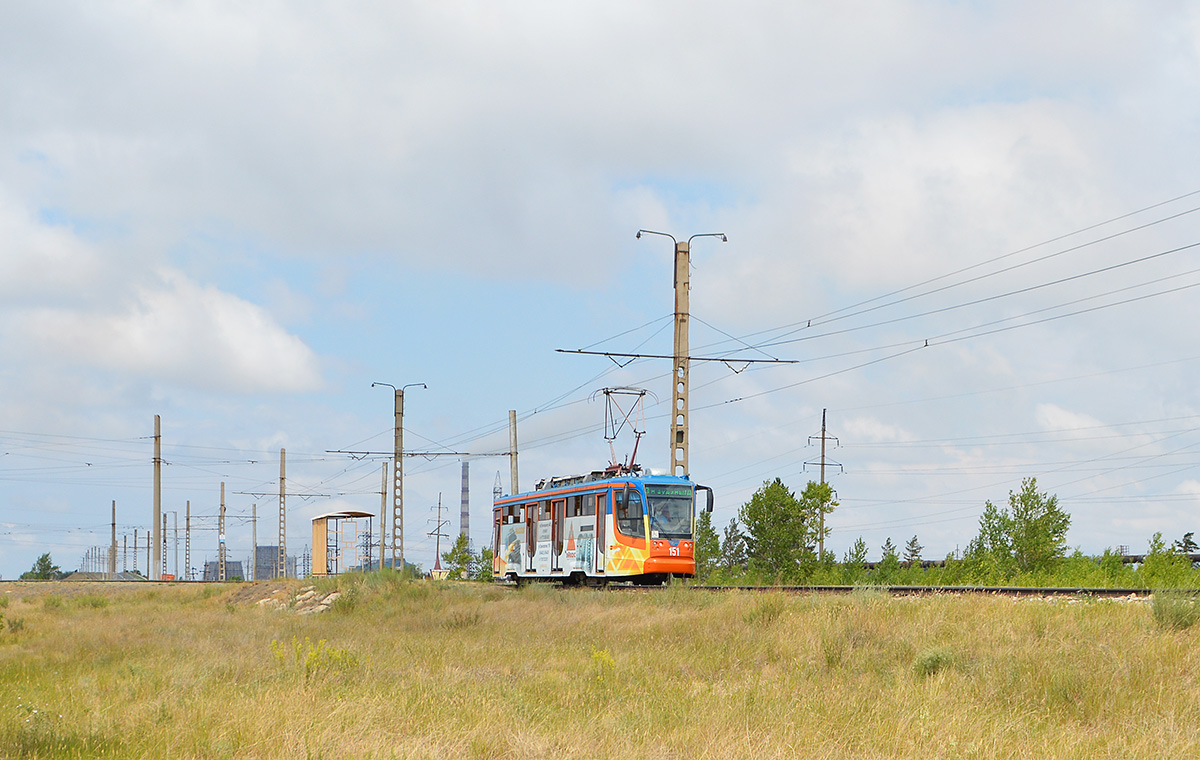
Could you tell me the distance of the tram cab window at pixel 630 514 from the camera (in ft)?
99.0

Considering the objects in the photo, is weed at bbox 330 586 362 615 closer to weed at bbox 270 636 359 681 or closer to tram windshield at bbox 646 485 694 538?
tram windshield at bbox 646 485 694 538

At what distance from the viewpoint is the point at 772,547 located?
33.2 m

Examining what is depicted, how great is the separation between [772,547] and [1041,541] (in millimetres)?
8473

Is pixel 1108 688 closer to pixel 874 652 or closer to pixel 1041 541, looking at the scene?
pixel 874 652

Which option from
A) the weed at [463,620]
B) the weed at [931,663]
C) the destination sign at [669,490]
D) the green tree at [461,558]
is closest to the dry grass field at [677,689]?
the weed at [931,663]

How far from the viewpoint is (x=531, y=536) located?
36094mm

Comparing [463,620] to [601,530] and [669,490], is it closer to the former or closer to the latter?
[601,530]

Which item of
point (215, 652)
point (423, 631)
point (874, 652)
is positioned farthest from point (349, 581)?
point (874, 652)

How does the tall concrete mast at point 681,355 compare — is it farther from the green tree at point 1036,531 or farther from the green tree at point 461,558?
the green tree at point 461,558

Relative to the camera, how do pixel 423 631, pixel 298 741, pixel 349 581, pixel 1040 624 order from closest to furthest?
pixel 298 741 < pixel 1040 624 < pixel 423 631 < pixel 349 581

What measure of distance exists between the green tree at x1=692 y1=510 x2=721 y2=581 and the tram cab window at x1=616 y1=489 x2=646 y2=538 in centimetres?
856

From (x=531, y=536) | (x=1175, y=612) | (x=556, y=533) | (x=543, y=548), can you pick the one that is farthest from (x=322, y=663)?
(x=531, y=536)

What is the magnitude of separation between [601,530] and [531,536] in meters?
5.75

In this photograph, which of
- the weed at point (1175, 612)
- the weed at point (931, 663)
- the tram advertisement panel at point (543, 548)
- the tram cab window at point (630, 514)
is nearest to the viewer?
the weed at point (931, 663)
